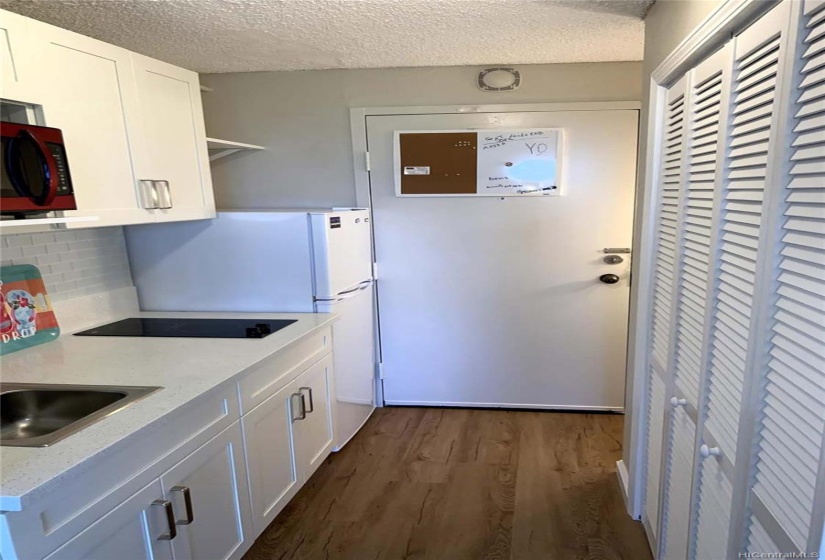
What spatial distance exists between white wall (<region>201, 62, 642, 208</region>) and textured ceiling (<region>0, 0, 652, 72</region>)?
0.32ft

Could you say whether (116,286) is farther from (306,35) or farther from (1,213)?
(306,35)

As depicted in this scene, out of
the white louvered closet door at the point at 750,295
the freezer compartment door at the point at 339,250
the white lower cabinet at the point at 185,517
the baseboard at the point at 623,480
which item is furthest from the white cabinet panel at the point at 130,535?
the baseboard at the point at 623,480

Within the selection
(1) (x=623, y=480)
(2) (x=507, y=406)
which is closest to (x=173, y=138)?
(2) (x=507, y=406)

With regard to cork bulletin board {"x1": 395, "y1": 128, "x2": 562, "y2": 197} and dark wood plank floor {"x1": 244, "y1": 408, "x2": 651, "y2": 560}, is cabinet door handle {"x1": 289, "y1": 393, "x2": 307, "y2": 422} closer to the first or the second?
dark wood plank floor {"x1": 244, "y1": 408, "x2": 651, "y2": 560}

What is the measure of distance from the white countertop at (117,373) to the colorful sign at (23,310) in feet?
0.16

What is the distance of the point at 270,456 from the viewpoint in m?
1.88

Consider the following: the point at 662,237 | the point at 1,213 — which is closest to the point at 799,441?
the point at 662,237

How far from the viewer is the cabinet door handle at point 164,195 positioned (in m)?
1.90

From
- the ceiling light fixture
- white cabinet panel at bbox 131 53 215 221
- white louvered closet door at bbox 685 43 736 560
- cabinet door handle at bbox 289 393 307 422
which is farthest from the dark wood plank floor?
the ceiling light fixture

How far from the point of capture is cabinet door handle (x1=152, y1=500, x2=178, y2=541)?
1299 millimetres

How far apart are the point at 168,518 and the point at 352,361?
1391 mm

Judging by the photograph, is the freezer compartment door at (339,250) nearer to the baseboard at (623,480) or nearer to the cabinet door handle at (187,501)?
the cabinet door handle at (187,501)

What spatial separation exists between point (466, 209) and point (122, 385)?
1974 mm

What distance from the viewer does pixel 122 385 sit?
146 cm
